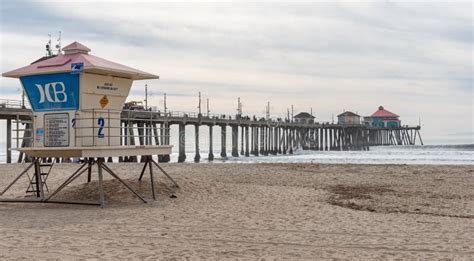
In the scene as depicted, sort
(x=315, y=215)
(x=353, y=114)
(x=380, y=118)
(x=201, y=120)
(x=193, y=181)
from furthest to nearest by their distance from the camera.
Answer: (x=380, y=118), (x=353, y=114), (x=201, y=120), (x=193, y=181), (x=315, y=215)

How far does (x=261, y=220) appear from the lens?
10.3 m

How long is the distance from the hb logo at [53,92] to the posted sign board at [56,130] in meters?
0.35

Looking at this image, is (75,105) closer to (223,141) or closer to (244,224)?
(244,224)

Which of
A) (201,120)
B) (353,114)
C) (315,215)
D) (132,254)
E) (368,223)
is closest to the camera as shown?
(132,254)

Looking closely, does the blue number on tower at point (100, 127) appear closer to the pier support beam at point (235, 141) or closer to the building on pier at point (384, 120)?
the pier support beam at point (235, 141)

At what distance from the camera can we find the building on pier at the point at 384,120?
318 feet

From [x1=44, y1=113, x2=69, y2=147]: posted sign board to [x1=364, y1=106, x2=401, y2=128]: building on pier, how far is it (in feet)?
282

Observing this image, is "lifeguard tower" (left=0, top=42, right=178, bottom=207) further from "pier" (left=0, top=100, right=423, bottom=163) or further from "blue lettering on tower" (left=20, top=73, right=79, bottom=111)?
"pier" (left=0, top=100, right=423, bottom=163)

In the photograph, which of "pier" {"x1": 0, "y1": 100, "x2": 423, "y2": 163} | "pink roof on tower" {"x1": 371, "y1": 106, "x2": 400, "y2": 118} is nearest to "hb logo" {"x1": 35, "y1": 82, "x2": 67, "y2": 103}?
"pier" {"x1": 0, "y1": 100, "x2": 423, "y2": 163}

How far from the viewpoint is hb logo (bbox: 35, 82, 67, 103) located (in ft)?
40.4

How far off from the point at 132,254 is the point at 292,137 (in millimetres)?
66406

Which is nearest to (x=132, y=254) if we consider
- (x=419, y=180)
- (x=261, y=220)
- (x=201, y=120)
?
(x=261, y=220)

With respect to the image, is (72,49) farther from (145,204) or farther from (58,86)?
(145,204)

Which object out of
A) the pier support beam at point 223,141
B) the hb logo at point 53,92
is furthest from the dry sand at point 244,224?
the pier support beam at point 223,141
